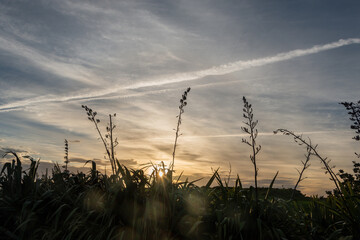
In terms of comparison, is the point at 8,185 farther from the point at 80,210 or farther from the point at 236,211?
the point at 236,211

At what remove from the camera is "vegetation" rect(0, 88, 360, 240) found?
4.97 meters

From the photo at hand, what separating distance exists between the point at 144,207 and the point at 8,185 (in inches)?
117

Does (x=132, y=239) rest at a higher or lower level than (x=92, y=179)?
lower

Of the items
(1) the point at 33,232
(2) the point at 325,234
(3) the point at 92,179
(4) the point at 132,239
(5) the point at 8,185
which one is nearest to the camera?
(4) the point at 132,239

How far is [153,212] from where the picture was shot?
5055 mm

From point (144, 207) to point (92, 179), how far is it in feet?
6.16

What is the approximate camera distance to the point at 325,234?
5742 mm

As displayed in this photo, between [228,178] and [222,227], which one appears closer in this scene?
[222,227]

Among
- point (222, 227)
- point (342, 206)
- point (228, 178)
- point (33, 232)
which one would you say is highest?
point (228, 178)

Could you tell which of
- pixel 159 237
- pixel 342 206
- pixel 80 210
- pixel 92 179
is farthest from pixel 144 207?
pixel 342 206

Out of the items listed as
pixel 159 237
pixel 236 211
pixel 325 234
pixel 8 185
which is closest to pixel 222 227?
pixel 236 211

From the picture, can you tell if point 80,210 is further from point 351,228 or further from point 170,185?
point 351,228

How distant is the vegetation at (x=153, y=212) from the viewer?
4969 millimetres

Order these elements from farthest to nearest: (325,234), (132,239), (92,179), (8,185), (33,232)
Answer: (92,179) < (8,185) < (325,234) < (33,232) < (132,239)
